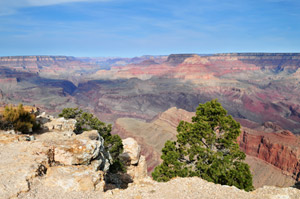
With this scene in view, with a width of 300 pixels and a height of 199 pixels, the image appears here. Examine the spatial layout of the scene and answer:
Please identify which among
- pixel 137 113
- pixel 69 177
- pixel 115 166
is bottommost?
pixel 137 113

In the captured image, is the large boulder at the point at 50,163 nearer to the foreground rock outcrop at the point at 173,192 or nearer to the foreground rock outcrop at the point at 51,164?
the foreground rock outcrop at the point at 51,164

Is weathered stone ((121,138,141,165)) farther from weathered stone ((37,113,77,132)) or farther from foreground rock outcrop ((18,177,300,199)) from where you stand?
foreground rock outcrop ((18,177,300,199))

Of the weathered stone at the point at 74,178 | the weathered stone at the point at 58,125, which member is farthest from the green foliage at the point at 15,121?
the weathered stone at the point at 74,178

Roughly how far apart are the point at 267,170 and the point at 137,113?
416 feet

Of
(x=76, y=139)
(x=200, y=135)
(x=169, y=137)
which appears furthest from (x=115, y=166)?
(x=169, y=137)

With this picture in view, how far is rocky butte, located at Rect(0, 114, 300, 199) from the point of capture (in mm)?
11398

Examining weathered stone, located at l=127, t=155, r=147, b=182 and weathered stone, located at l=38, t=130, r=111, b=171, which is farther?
weathered stone, located at l=127, t=155, r=147, b=182

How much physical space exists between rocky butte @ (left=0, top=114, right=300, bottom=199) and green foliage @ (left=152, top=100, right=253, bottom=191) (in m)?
3.04

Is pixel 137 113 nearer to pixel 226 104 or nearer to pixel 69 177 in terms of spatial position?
pixel 226 104

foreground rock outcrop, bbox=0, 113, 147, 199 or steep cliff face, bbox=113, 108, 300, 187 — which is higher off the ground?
foreground rock outcrop, bbox=0, 113, 147, 199

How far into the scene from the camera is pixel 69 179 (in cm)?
1231

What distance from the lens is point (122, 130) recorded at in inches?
4166

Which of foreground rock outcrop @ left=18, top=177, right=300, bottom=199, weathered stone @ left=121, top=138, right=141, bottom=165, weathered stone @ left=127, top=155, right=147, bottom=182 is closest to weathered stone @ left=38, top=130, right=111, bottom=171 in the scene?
foreground rock outcrop @ left=18, top=177, right=300, bottom=199

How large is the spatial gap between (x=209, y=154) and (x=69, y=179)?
11453 mm
